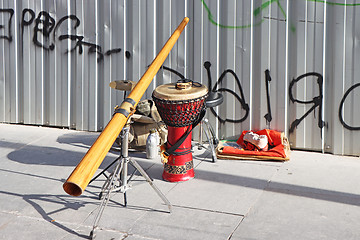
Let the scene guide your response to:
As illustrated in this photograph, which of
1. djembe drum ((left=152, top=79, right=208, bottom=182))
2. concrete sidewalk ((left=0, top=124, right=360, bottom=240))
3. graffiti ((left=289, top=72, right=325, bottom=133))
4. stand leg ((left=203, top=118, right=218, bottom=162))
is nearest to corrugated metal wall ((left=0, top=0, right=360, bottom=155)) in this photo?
graffiti ((left=289, top=72, right=325, bottom=133))

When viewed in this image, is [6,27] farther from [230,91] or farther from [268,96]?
[268,96]

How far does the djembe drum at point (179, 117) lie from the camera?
253 inches

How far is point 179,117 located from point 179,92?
0.28 meters

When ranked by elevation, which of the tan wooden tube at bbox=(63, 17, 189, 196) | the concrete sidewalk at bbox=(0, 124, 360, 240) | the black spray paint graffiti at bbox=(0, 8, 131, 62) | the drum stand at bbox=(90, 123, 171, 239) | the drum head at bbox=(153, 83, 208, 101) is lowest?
the concrete sidewalk at bbox=(0, 124, 360, 240)

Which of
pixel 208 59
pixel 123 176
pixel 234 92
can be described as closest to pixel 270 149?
pixel 234 92

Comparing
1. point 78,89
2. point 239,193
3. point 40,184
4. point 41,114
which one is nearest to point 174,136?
point 239,193

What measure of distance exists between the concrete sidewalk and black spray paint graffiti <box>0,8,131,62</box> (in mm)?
1747

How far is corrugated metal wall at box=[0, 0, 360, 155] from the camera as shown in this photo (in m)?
7.39

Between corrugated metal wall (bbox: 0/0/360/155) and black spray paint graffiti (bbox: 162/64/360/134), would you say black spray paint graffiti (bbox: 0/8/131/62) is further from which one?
black spray paint graffiti (bbox: 162/64/360/134)

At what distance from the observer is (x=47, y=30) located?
8.90 meters

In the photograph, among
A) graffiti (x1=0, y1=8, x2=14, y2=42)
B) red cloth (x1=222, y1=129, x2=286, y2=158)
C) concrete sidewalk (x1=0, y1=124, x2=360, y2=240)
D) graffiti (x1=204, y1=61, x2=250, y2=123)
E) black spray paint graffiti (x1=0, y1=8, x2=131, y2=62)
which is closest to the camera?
concrete sidewalk (x1=0, y1=124, x2=360, y2=240)

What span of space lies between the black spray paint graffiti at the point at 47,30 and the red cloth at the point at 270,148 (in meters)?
2.36

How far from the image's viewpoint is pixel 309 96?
7531 mm

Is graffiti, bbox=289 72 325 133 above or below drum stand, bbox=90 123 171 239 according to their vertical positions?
above
